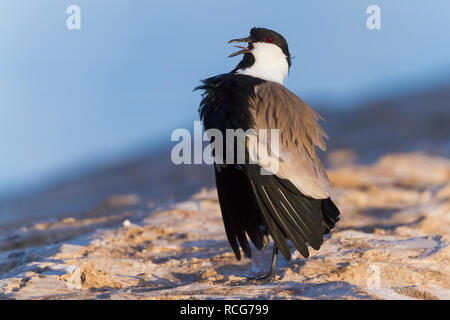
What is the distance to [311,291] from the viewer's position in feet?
14.6

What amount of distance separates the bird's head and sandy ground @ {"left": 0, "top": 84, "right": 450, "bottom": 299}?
1.65m

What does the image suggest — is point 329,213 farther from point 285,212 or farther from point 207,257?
point 207,257

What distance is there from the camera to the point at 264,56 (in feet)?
18.3

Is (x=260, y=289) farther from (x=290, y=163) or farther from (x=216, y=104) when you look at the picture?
(x=216, y=104)

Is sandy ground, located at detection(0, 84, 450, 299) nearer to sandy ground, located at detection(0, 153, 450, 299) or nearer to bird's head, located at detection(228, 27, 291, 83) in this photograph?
sandy ground, located at detection(0, 153, 450, 299)

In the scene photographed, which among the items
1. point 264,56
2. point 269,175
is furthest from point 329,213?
point 264,56

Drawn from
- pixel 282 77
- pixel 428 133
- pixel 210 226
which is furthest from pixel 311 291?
pixel 428 133

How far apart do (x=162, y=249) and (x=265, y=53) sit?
2228mm

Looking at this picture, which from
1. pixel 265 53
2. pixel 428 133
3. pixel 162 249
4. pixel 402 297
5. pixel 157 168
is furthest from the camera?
pixel 157 168

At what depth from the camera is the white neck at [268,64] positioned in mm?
5516

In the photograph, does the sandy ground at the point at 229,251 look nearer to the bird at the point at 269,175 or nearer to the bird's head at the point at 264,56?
the bird at the point at 269,175

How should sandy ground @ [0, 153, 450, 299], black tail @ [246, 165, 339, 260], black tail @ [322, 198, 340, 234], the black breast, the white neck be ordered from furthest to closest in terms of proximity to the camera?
the white neck < black tail @ [322, 198, 340, 234] < the black breast < black tail @ [246, 165, 339, 260] < sandy ground @ [0, 153, 450, 299]

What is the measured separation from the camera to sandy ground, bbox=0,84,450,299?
180 inches

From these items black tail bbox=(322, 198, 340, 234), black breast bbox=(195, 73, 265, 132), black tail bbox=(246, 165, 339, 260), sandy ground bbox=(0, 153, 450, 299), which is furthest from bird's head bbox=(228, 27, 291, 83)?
sandy ground bbox=(0, 153, 450, 299)
